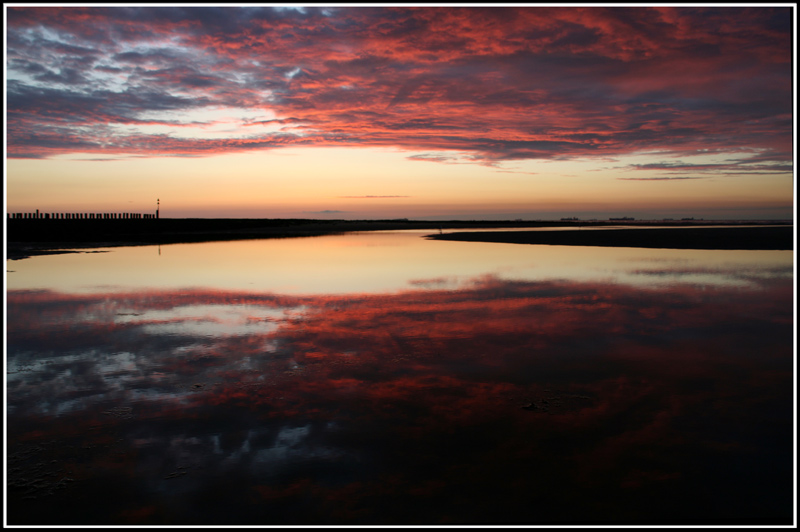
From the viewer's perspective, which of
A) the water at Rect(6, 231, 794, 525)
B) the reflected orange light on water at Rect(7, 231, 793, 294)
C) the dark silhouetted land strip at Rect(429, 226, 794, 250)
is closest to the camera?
the water at Rect(6, 231, 794, 525)

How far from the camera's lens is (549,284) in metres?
17.2

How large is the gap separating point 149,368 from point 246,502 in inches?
181

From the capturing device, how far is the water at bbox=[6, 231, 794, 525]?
15.4 ft

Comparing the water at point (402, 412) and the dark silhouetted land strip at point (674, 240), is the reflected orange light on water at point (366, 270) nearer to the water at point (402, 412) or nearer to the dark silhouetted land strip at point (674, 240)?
the water at point (402, 412)

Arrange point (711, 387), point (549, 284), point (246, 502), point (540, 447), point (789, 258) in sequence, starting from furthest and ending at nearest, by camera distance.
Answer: point (789, 258) → point (549, 284) → point (711, 387) → point (540, 447) → point (246, 502)

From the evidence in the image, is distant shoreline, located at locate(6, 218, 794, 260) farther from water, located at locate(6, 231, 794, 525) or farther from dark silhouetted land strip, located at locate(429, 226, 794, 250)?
water, located at locate(6, 231, 794, 525)

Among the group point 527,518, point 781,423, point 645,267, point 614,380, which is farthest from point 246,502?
point 645,267

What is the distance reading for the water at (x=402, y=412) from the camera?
4.68 metres

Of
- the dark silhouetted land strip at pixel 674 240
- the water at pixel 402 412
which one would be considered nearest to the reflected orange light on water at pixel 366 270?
the water at pixel 402 412

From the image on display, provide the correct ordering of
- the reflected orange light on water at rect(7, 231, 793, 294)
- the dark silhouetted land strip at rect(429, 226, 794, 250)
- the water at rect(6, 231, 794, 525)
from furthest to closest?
the dark silhouetted land strip at rect(429, 226, 794, 250) < the reflected orange light on water at rect(7, 231, 793, 294) < the water at rect(6, 231, 794, 525)

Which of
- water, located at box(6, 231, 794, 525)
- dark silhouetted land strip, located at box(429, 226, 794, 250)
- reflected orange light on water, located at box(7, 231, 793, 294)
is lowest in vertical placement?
water, located at box(6, 231, 794, 525)

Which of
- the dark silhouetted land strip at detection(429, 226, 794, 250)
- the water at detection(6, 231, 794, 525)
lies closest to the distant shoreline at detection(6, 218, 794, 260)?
the dark silhouetted land strip at detection(429, 226, 794, 250)

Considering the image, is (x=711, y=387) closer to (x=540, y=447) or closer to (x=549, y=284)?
(x=540, y=447)

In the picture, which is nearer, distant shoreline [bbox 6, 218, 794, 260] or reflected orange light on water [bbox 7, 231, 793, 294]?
reflected orange light on water [bbox 7, 231, 793, 294]
